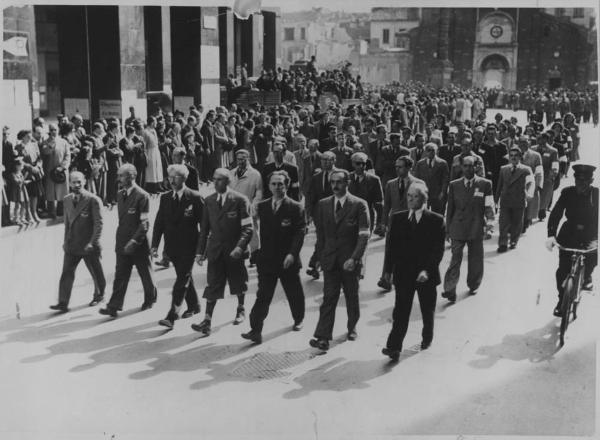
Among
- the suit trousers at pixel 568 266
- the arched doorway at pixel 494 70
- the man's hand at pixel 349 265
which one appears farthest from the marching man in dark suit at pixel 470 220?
the arched doorway at pixel 494 70

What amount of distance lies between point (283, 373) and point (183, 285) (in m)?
1.84

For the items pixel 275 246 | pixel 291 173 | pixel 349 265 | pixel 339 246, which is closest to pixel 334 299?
pixel 349 265

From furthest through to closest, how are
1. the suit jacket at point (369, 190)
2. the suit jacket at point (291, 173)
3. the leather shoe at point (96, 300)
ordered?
1. the suit jacket at point (291, 173)
2. the suit jacket at point (369, 190)
3. the leather shoe at point (96, 300)

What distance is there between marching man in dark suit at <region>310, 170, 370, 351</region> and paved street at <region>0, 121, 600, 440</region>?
36 cm

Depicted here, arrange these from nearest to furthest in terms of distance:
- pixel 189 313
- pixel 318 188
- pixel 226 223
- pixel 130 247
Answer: pixel 226 223
pixel 130 247
pixel 189 313
pixel 318 188

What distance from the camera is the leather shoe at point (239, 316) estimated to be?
8.12 m

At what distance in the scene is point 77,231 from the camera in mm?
8484

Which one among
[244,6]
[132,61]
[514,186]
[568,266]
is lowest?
[568,266]

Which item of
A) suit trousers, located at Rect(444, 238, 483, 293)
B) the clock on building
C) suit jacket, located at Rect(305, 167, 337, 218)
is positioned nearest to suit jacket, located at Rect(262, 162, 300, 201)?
suit jacket, located at Rect(305, 167, 337, 218)

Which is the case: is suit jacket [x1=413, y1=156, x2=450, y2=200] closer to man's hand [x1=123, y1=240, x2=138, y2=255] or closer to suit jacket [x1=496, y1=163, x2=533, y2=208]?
suit jacket [x1=496, y1=163, x2=533, y2=208]

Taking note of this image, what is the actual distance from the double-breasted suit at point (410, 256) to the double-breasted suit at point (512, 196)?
4.51 m

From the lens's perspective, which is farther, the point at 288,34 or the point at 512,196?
the point at 288,34

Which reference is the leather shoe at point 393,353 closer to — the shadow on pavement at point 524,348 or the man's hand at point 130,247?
the shadow on pavement at point 524,348

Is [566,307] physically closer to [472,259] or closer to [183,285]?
[472,259]
